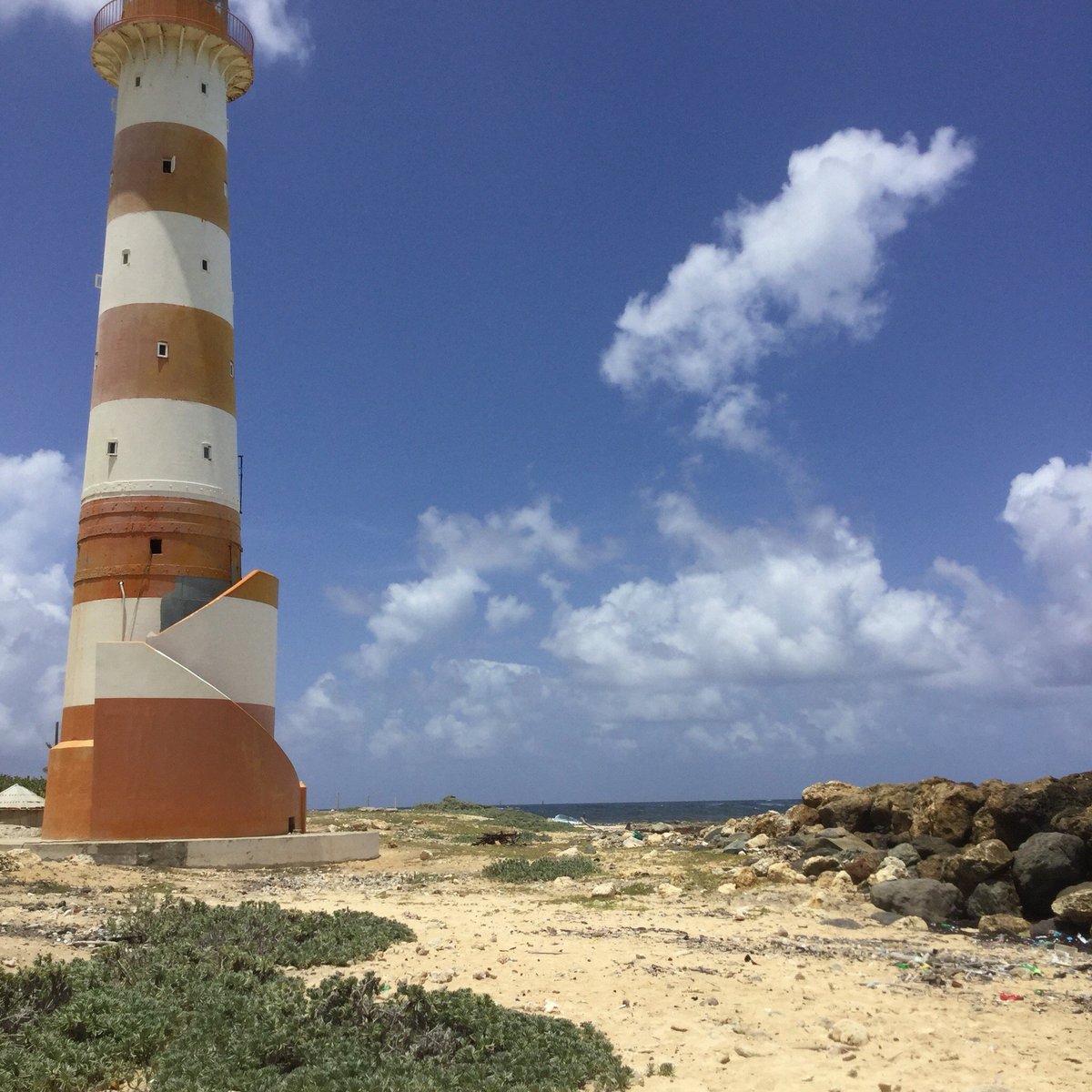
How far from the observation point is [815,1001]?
9.54 metres

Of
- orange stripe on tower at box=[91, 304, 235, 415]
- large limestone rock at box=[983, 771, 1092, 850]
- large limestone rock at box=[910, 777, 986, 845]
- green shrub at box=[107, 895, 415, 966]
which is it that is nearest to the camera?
green shrub at box=[107, 895, 415, 966]

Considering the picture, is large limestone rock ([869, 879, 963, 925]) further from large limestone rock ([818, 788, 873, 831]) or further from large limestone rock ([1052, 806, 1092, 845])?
large limestone rock ([818, 788, 873, 831])

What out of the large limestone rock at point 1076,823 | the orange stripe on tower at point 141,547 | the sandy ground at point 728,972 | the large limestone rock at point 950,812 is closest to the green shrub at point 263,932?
the sandy ground at point 728,972

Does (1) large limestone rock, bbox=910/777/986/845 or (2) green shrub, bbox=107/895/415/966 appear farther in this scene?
(1) large limestone rock, bbox=910/777/986/845

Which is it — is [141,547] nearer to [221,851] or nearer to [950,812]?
[221,851]

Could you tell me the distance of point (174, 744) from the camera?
21.0m

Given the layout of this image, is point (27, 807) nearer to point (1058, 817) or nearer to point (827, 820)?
point (827, 820)

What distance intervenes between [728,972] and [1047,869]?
6.83 meters

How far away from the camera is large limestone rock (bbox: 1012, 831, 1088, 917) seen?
14758 mm

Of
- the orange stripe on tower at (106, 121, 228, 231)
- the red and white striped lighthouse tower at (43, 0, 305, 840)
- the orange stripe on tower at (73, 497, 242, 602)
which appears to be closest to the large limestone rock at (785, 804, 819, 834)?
the red and white striped lighthouse tower at (43, 0, 305, 840)

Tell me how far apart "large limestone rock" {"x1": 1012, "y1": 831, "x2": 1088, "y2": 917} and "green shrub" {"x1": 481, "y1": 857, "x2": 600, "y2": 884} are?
8245 mm

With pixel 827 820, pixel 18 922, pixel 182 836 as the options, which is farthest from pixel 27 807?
pixel 827 820

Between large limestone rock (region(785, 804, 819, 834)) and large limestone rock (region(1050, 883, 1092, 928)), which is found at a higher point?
large limestone rock (region(785, 804, 819, 834))

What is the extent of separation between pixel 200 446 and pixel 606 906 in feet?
45.9
